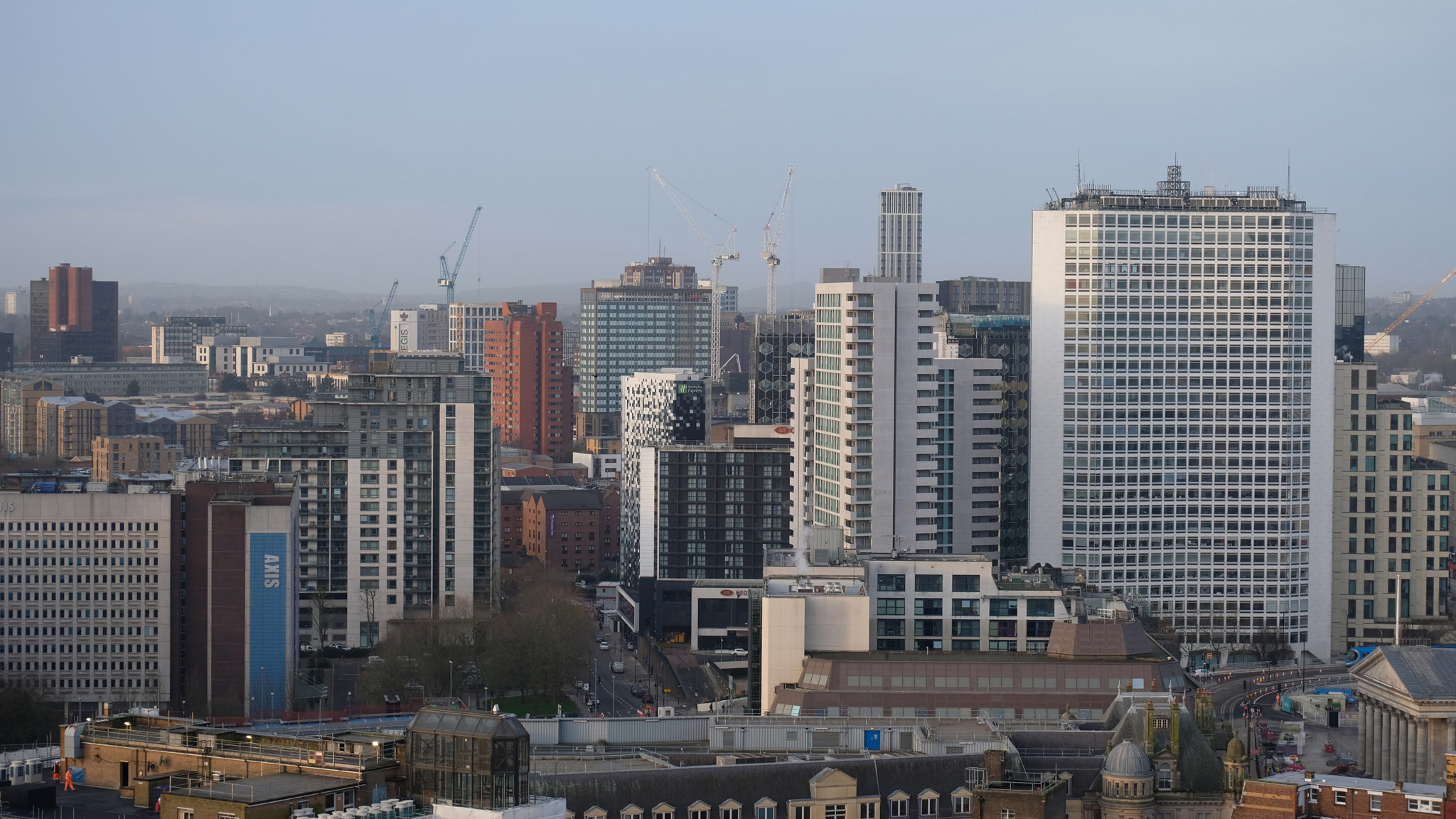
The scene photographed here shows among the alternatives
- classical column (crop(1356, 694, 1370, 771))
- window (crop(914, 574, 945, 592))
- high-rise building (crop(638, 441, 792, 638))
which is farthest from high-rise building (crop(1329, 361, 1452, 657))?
window (crop(914, 574, 945, 592))

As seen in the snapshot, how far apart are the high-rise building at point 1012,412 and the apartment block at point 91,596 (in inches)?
2703

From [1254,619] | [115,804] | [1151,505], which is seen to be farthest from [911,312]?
[115,804]

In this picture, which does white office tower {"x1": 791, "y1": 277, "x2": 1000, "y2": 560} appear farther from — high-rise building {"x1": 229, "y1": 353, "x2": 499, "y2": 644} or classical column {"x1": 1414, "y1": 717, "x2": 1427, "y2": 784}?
classical column {"x1": 1414, "y1": 717, "x2": 1427, "y2": 784}

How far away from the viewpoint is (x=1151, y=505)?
178 m

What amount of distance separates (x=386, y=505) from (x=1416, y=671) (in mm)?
94389

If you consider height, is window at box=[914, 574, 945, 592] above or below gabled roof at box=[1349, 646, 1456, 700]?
above

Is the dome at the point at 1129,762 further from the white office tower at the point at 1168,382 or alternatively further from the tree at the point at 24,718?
the white office tower at the point at 1168,382

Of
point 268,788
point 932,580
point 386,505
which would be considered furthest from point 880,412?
point 268,788

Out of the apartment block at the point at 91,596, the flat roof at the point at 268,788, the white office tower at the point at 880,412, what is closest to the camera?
the flat roof at the point at 268,788

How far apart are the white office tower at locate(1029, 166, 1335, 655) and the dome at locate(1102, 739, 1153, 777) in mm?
90709

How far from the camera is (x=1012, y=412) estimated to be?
189000 millimetres

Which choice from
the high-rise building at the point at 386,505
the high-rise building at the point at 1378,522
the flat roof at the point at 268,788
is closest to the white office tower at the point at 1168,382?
the high-rise building at the point at 1378,522

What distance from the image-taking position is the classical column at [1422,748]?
116 meters

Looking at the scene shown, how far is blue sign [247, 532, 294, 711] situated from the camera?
15125 centimetres
